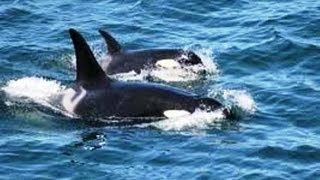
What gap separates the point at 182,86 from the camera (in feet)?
66.4

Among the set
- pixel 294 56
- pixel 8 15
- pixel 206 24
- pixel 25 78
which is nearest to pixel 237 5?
pixel 206 24

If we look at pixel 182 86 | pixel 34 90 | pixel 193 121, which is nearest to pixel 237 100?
pixel 193 121

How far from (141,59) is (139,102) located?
174 inches

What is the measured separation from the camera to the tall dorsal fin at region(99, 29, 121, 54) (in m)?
20.7

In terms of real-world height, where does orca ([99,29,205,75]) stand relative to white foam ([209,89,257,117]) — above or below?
above

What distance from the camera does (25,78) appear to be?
790 inches

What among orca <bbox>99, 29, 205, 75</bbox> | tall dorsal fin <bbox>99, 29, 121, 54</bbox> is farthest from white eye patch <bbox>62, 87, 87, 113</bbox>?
orca <bbox>99, 29, 205, 75</bbox>

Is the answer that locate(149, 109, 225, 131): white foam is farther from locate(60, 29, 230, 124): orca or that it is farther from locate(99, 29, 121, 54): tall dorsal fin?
locate(99, 29, 121, 54): tall dorsal fin

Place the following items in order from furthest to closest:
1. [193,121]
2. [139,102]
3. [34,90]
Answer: [34,90]
[139,102]
[193,121]

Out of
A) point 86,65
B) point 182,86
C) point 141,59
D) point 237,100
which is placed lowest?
point 86,65

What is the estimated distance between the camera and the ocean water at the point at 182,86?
1485 centimetres

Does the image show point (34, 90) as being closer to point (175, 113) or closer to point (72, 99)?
point (72, 99)

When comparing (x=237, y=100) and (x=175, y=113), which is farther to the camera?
(x=237, y=100)

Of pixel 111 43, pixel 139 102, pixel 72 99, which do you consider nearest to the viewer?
pixel 139 102
